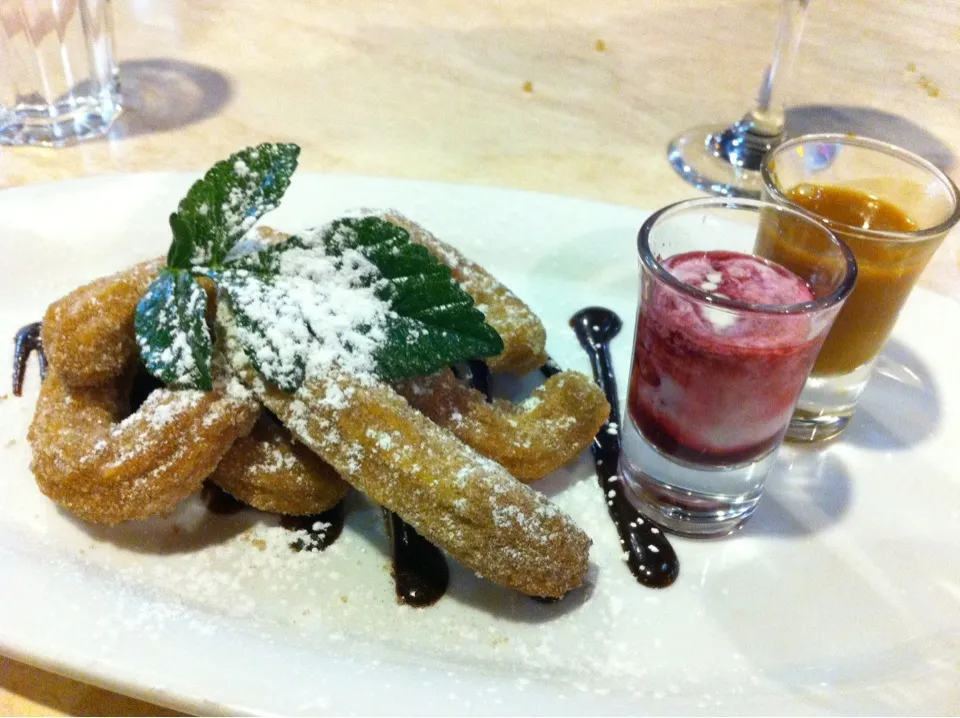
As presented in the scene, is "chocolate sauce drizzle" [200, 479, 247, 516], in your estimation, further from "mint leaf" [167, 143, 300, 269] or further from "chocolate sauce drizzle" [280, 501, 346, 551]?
"mint leaf" [167, 143, 300, 269]

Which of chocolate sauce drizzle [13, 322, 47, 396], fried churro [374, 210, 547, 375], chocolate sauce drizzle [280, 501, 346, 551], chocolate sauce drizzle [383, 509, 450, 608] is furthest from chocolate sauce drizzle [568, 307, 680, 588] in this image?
chocolate sauce drizzle [13, 322, 47, 396]

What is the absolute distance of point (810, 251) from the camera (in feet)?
3.80

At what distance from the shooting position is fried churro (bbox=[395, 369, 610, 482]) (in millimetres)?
1147

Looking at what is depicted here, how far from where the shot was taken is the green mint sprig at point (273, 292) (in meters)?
1.06

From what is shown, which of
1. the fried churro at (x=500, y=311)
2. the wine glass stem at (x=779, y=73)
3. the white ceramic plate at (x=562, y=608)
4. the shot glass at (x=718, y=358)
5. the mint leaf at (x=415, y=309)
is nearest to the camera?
the white ceramic plate at (x=562, y=608)

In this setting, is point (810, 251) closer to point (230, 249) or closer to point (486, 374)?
point (486, 374)

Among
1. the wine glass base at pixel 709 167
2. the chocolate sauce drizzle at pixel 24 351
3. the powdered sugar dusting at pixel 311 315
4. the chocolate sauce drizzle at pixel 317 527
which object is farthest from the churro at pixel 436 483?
the wine glass base at pixel 709 167

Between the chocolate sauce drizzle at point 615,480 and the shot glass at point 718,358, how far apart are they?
23 millimetres

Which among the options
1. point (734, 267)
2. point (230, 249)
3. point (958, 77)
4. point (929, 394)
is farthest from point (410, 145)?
point (958, 77)

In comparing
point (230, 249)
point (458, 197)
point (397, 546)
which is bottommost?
point (397, 546)

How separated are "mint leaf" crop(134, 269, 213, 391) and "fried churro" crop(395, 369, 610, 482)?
0.91 feet

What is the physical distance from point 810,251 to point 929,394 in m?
0.43

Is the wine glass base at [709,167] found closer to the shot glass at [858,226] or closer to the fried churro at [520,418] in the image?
the shot glass at [858,226]

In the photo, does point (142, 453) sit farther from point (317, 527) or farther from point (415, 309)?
point (415, 309)
